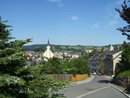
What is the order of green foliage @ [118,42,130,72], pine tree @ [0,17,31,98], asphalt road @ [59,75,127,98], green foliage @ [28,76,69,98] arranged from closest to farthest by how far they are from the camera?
1. pine tree @ [0,17,31,98]
2. green foliage @ [28,76,69,98]
3. asphalt road @ [59,75,127,98]
4. green foliage @ [118,42,130,72]

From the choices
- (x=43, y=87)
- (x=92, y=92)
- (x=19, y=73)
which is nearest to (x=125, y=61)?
(x=92, y=92)

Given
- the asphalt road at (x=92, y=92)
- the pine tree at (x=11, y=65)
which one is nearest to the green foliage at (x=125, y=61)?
the asphalt road at (x=92, y=92)

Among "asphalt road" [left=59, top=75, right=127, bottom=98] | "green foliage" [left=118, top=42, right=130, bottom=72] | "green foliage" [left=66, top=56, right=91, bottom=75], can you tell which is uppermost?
"green foliage" [left=118, top=42, right=130, bottom=72]

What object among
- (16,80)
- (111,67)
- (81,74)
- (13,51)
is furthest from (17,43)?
(111,67)

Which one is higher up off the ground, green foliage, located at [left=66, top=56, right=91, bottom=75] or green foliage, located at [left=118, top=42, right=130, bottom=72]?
green foliage, located at [left=118, top=42, right=130, bottom=72]

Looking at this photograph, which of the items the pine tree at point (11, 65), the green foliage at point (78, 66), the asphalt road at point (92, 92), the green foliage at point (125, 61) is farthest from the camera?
the green foliage at point (78, 66)

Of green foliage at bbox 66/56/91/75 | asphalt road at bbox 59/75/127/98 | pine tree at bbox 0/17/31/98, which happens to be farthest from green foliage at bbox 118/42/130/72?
pine tree at bbox 0/17/31/98

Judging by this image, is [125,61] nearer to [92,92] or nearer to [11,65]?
[92,92]

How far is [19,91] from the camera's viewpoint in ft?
17.6

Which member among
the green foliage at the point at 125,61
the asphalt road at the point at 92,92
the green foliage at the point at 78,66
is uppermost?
the green foliage at the point at 125,61

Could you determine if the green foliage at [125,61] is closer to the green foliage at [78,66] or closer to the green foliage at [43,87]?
the green foliage at [78,66]

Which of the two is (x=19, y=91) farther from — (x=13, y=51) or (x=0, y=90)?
(x=13, y=51)

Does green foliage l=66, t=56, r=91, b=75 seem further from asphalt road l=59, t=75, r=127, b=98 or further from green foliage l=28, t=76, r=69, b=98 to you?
green foliage l=28, t=76, r=69, b=98

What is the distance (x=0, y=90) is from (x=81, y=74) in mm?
40377
